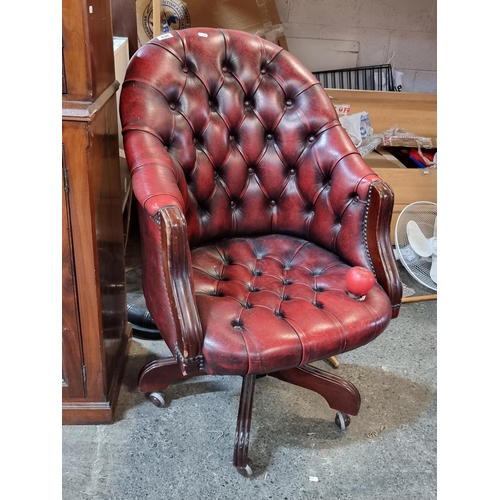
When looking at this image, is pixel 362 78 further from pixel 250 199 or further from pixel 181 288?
pixel 181 288

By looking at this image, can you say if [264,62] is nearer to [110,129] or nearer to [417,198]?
[110,129]

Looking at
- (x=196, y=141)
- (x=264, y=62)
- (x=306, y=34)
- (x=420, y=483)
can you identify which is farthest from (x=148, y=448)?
(x=306, y=34)

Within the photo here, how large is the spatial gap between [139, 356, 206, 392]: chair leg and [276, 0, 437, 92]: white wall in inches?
73.4

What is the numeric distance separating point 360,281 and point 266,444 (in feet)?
1.88

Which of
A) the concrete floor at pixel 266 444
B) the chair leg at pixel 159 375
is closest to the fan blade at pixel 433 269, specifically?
the concrete floor at pixel 266 444

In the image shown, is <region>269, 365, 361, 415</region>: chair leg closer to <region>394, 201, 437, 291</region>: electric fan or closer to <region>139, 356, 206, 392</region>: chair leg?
<region>139, 356, 206, 392</region>: chair leg

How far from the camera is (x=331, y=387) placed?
158cm

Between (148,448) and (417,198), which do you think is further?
(417,198)

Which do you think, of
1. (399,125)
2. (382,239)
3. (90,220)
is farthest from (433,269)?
(90,220)

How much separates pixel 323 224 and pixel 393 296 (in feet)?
1.02

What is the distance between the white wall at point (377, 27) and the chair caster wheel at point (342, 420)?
1887 millimetres

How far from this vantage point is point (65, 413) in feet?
5.09

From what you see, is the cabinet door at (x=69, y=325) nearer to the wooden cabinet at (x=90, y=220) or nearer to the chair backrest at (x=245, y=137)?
the wooden cabinet at (x=90, y=220)

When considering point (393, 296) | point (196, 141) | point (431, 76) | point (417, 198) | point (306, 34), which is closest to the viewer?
point (393, 296)
